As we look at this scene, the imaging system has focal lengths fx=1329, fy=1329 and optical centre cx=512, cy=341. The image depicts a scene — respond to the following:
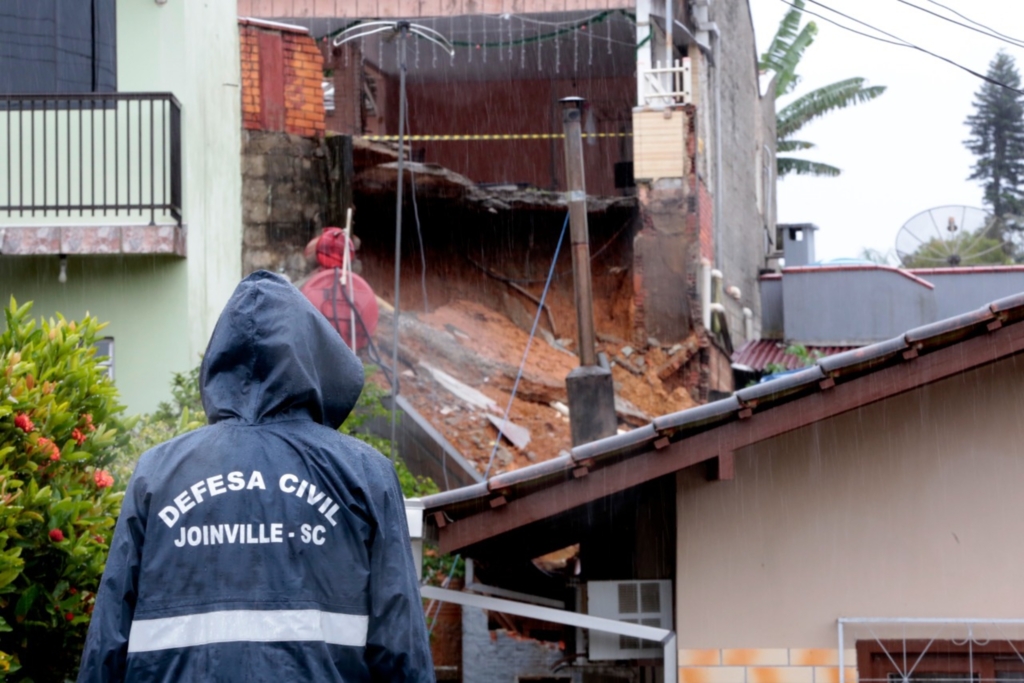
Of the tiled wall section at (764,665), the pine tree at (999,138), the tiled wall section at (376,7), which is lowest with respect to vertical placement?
the tiled wall section at (764,665)

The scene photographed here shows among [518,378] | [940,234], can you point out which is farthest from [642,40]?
[940,234]

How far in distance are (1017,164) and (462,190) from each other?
129 ft

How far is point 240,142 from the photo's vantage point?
1427cm

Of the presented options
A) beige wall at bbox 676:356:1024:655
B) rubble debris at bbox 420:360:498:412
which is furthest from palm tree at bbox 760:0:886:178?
beige wall at bbox 676:356:1024:655

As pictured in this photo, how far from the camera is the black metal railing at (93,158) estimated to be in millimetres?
11914

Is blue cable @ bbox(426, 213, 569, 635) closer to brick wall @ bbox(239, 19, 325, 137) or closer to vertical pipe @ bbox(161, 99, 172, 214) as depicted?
brick wall @ bbox(239, 19, 325, 137)

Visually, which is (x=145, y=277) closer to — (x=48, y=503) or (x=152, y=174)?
(x=152, y=174)

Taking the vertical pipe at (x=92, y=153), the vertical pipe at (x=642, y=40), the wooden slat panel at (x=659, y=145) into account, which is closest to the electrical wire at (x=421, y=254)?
the wooden slat panel at (x=659, y=145)

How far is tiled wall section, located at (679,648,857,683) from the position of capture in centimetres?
675

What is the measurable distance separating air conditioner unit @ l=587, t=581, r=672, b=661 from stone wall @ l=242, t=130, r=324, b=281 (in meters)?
7.75

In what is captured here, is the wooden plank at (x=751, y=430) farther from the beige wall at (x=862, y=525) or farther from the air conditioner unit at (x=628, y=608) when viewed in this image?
the air conditioner unit at (x=628, y=608)

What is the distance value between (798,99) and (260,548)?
32.7m

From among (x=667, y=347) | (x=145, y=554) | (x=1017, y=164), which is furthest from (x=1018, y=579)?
(x=1017, y=164)

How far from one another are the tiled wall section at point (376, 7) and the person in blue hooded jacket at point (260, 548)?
1511 cm
